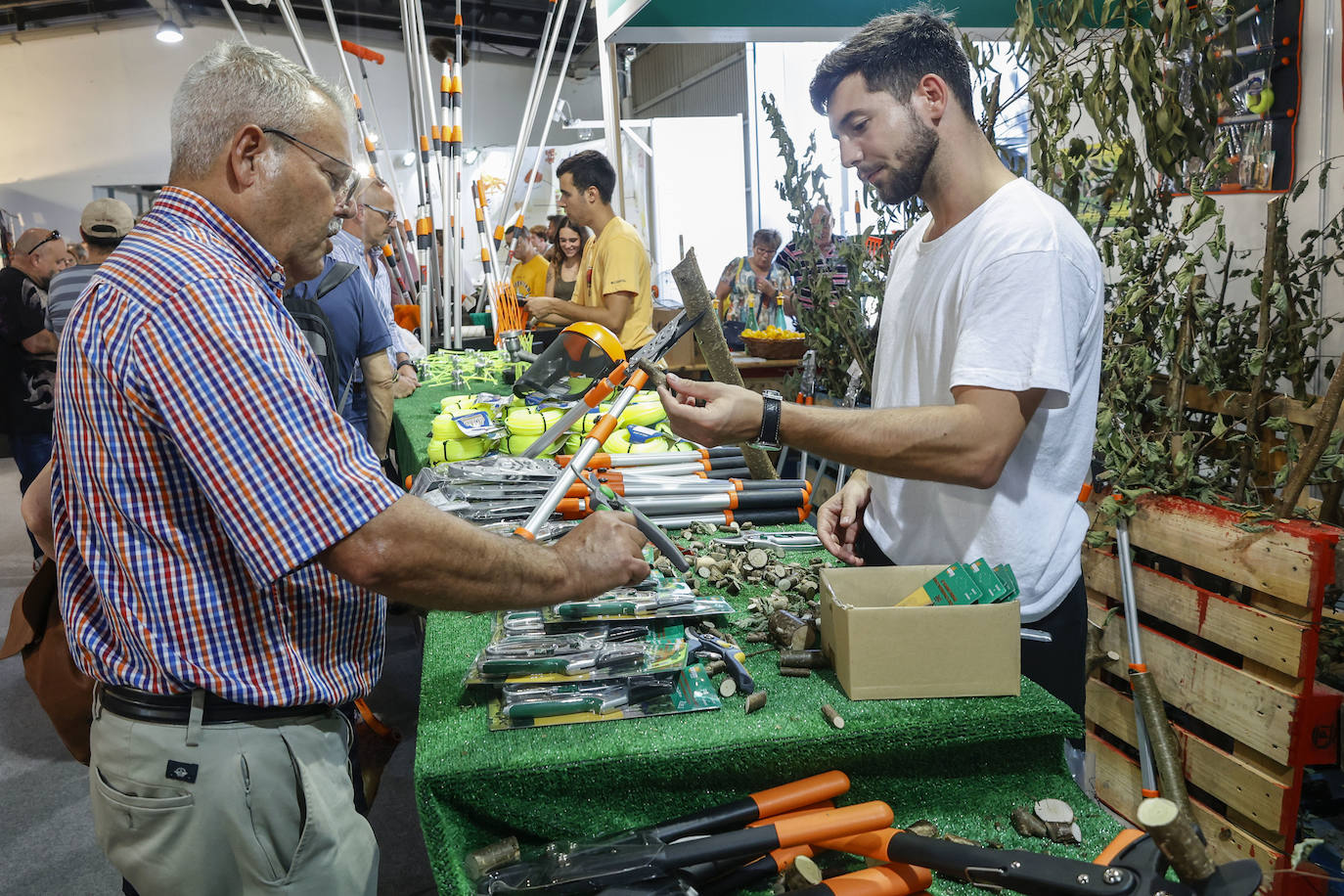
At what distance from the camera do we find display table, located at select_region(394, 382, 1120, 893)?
1.23 m

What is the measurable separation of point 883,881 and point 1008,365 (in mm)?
739

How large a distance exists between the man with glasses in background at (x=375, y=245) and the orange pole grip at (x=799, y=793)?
355 cm

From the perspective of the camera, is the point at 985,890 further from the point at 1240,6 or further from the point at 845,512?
the point at 1240,6

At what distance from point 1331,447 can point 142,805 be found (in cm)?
279

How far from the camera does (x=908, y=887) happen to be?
Answer: 3.76ft

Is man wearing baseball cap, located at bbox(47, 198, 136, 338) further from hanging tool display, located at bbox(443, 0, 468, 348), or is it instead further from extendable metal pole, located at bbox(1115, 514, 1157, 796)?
extendable metal pole, located at bbox(1115, 514, 1157, 796)

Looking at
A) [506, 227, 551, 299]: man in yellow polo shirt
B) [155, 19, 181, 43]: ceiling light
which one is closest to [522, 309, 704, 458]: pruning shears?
[506, 227, 551, 299]: man in yellow polo shirt

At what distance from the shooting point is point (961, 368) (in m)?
1.40

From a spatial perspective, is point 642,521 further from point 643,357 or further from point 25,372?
point 25,372

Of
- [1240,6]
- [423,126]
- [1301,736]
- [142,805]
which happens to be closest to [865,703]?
[142,805]

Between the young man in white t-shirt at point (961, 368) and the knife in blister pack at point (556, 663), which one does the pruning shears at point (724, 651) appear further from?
the young man in white t-shirt at point (961, 368)

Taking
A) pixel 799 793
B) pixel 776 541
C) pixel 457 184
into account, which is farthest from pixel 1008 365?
pixel 457 184

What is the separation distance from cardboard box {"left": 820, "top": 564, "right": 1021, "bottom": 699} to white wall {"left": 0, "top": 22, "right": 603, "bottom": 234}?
39.3ft

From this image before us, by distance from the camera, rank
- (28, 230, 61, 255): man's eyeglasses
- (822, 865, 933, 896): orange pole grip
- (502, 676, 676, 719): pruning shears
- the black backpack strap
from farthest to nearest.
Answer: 1. (28, 230, 61, 255): man's eyeglasses
2. the black backpack strap
3. (502, 676, 676, 719): pruning shears
4. (822, 865, 933, 896): orange pole grip
